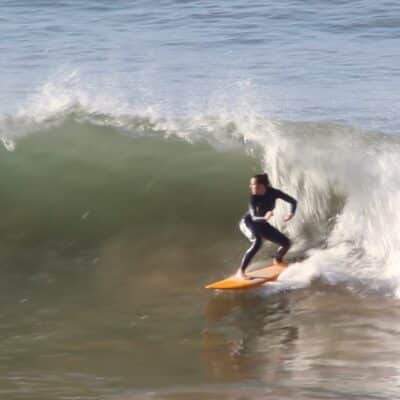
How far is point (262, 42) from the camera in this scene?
22797mm

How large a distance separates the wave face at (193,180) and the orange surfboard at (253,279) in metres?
0.17

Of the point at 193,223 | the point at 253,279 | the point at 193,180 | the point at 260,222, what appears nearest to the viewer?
the point at 253,279

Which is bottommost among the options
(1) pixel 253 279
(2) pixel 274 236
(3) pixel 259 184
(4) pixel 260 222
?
(1) pixel 253 279

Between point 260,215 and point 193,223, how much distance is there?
6.45 feet

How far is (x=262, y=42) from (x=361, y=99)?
5.69 meters

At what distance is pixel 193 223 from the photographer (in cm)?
1332

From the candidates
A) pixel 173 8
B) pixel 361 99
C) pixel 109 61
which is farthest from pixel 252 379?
pixel 173 8

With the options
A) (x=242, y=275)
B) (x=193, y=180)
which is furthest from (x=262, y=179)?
(x=193, y=180)

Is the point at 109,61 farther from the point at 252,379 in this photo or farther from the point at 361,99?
the point at 252,379

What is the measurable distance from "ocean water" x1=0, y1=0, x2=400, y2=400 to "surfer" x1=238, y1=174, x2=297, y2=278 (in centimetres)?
39

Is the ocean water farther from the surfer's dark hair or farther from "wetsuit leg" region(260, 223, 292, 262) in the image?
the surfer's dark hair

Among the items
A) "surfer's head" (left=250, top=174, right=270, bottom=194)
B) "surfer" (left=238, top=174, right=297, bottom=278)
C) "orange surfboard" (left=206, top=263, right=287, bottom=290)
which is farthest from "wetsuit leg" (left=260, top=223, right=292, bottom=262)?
"surfer's head" (left=250, top=174, right=270, bottom=194)

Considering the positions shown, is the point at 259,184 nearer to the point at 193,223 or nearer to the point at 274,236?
the point at 274,236

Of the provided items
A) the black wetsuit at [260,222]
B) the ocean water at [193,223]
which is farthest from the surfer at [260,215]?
the ocean water at [193,223]
